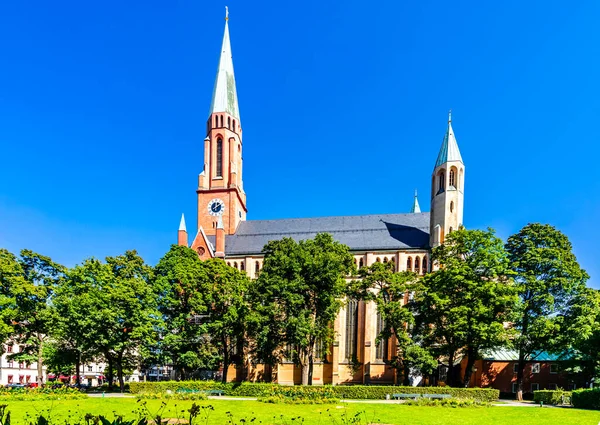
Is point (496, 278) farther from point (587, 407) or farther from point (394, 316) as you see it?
point (587, 407)

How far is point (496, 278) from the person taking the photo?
36.8m

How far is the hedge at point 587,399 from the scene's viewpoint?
26688 mm

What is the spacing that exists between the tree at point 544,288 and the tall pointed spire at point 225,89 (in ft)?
142

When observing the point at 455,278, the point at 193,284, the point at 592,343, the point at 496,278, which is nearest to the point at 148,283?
the point at 193,284

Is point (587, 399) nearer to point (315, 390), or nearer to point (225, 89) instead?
point (315, 390)

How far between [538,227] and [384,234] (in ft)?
63.8

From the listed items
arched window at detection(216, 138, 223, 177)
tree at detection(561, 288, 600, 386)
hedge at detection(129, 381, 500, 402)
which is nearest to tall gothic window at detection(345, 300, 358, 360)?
hedge at detection(129, 381, 500, 402)

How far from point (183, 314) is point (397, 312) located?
18378 mm

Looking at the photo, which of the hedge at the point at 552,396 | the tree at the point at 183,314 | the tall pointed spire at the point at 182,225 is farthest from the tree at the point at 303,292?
the tall pointed spire at the point at 182,225

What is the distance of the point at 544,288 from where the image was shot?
35.1 metres

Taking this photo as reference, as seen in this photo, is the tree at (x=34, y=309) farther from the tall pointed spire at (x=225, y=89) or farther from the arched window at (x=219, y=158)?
the tall pointed spire at (x=225, y=89)

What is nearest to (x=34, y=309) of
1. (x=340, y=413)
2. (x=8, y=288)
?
(x=8, y=288)

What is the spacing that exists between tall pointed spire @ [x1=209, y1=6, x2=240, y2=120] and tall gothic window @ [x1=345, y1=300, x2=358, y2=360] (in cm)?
3177

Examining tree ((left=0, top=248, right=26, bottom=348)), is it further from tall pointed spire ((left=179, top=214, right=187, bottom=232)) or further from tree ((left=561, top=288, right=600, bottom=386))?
tree ((left=561, top=288, right=600, bottom=386))
